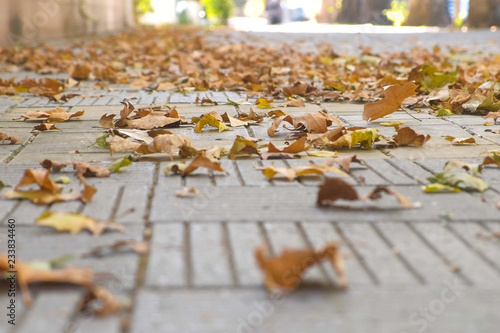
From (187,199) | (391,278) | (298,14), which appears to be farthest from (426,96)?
(298,14)

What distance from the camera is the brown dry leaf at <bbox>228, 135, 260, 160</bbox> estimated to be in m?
2.50

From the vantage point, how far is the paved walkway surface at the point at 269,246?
4.04 feet

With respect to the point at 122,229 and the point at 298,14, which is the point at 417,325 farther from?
the point at 298,14

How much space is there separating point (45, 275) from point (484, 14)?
18.2 m

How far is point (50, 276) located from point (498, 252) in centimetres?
107

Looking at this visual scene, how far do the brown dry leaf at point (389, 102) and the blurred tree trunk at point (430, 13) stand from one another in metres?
20.8

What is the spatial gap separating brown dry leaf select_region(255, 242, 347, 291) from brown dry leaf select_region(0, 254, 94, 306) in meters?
0.37

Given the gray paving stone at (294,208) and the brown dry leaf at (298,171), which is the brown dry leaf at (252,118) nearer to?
the brown dry leaf at (298,171)

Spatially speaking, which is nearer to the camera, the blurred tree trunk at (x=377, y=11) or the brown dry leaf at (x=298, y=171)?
the brown dry leaf at (x=298, y=171)

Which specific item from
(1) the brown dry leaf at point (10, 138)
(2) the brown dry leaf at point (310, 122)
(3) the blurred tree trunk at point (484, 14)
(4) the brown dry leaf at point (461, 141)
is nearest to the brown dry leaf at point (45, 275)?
(1) the brown dry leaf at point (10, 138)

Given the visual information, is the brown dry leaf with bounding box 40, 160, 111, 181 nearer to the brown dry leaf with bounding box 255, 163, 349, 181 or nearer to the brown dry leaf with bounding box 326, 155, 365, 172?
the brown dry leaf with bounding box 255, 163, 349, 181

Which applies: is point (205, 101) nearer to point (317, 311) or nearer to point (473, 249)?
point (473, 249)

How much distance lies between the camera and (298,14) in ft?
163

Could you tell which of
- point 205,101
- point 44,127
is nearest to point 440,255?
point 44,127
